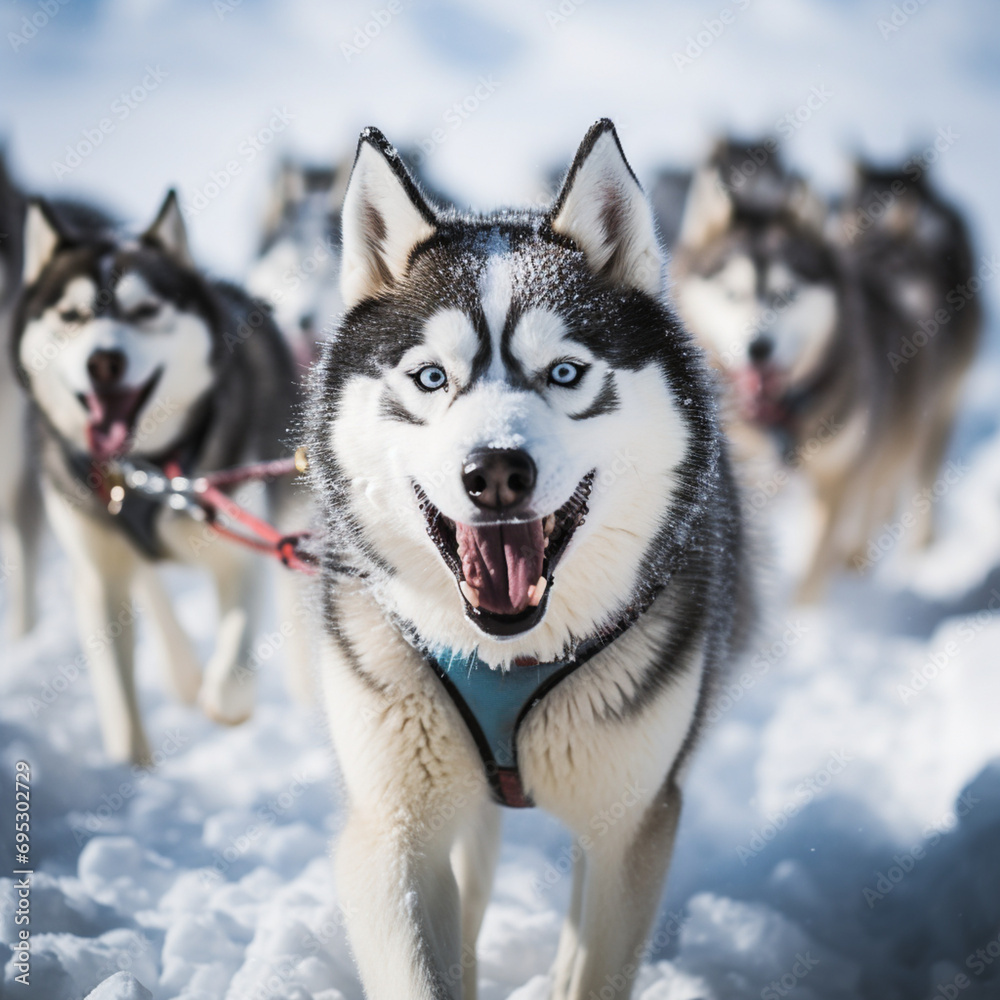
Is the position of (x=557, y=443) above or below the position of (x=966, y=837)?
above

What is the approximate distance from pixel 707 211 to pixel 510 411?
335 cm

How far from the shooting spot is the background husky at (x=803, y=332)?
4.16 meters

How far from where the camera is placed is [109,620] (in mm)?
3023

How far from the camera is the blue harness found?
64.4 inches

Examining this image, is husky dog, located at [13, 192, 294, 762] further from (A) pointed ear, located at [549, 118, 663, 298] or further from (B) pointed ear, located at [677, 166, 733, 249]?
(B) pointed ear, located at [677, 166, 733, 249]

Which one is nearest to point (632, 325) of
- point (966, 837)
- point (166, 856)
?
point (966, 837)

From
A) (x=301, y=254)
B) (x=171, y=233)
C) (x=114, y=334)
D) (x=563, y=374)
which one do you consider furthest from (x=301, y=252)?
(x=563, y=374)

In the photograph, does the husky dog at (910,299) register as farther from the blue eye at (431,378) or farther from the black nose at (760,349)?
the blue eye at (431,378)

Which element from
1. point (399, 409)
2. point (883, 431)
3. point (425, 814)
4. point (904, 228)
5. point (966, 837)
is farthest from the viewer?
point (904, 228)

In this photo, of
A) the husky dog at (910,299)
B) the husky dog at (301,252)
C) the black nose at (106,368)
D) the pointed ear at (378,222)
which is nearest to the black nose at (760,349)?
the husky dog at (910,299)

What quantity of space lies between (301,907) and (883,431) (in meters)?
3.64

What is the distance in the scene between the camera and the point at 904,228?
5.23 m

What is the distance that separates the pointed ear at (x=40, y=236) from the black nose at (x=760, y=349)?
103 inches

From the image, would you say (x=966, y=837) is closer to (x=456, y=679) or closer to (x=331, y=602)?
(x=456, y=679)
